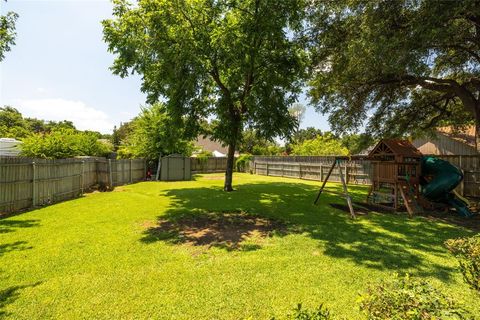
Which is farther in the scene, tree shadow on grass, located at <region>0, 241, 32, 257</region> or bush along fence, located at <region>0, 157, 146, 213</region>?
bush along fence, located at <region>0, 157, 146, 213</region>

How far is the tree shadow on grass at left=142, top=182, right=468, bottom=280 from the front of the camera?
471 cm

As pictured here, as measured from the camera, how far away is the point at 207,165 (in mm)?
26766

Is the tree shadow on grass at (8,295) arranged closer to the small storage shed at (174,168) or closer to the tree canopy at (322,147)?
the small storage shed at (174,168)

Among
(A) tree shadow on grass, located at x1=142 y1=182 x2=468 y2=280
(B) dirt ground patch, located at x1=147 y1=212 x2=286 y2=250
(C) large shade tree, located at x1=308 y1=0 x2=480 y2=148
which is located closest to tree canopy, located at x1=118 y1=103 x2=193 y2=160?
(A) tree shadow on grass, located at x1=142 y1=182 x2=468 y2=280

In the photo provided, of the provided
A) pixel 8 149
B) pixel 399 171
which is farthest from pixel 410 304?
pixel 8 149

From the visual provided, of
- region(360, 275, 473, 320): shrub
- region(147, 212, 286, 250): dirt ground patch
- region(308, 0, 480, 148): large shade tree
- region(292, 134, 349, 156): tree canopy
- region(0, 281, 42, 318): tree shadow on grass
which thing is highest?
region(308, 0, 480, 148): large shade tree

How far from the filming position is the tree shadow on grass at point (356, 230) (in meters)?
4.71

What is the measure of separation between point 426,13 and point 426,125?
8.99m

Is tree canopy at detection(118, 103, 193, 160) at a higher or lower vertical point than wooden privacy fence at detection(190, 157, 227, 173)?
higher

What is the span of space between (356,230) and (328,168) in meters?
12.2

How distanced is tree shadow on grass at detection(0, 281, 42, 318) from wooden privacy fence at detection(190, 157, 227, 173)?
2105 cm

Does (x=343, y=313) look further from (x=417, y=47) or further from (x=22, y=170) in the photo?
(x=22, y=170)

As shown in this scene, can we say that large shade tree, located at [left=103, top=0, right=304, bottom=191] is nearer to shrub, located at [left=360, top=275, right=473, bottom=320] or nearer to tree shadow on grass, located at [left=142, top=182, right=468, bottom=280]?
tree shadow on grass, located at [left=142, top=182, right=468, bottom=280]

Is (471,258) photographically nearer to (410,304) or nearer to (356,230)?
(410,304)
